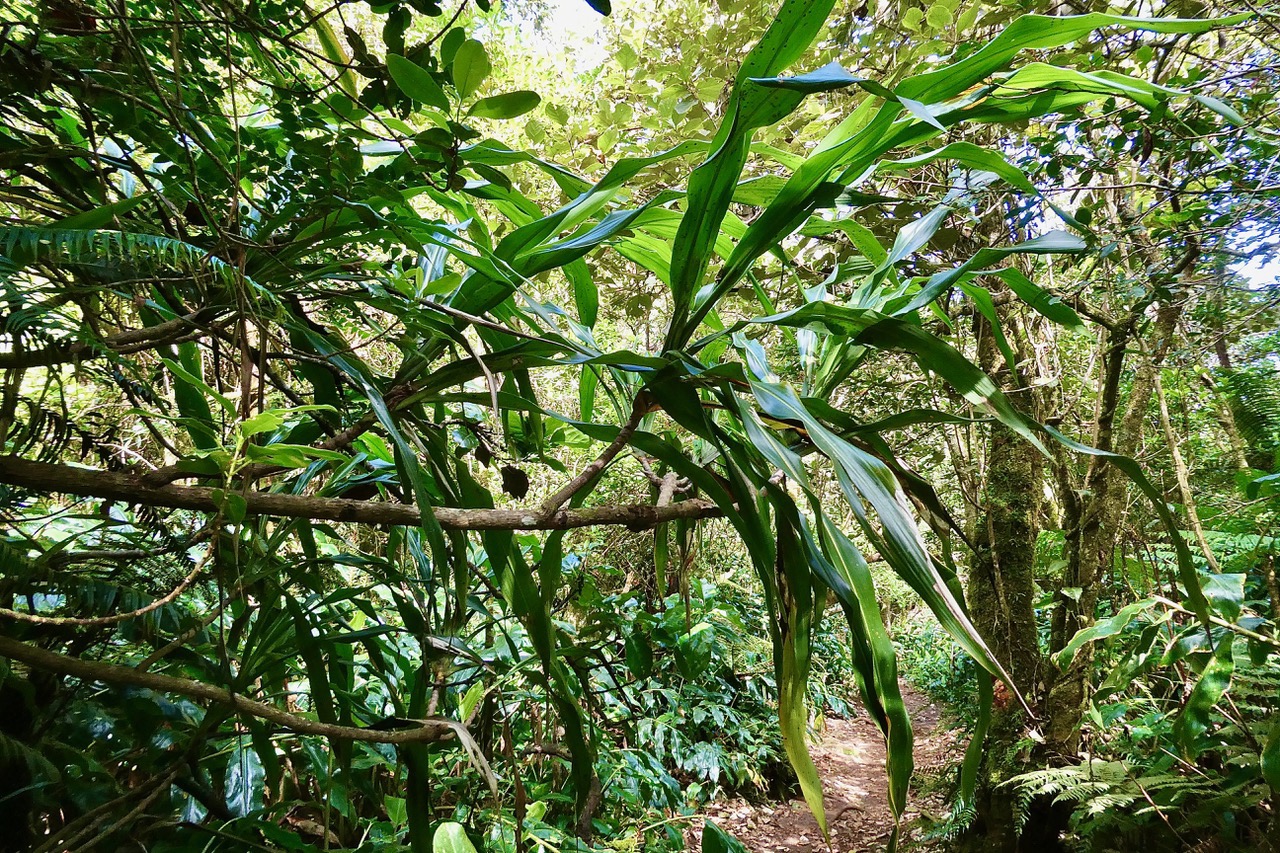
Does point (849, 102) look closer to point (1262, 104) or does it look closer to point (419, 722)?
point (1262, 104)

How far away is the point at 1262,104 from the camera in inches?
47.3

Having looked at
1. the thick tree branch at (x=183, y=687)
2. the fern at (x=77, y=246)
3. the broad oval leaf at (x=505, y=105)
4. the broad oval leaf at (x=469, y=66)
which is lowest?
the thick tree branch at (x=183, y=687)

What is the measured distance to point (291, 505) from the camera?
572 millimetres

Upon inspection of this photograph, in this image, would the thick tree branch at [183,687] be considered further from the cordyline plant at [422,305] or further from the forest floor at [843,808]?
the forest floor at [843,808]

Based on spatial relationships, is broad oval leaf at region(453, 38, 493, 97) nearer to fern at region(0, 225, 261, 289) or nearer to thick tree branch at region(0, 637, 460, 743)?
fern at region(0, 225, 261, 289)

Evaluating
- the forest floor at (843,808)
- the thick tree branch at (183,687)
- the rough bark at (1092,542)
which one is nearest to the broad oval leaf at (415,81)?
the thick tree branch at (183,687)

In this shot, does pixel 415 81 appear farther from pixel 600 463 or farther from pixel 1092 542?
pixel 1092 542

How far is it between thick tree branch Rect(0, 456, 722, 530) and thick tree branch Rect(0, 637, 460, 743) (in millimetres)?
123

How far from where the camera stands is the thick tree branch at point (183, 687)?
480 mm

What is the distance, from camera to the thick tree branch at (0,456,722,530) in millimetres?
507

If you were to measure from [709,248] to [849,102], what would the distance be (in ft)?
4.85

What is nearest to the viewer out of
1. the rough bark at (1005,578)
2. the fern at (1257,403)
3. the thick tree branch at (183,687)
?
the thick tree branch at (183,687)

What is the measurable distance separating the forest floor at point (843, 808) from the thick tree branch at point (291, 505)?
6.98 feet

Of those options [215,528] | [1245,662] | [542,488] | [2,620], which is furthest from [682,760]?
[215,528]
